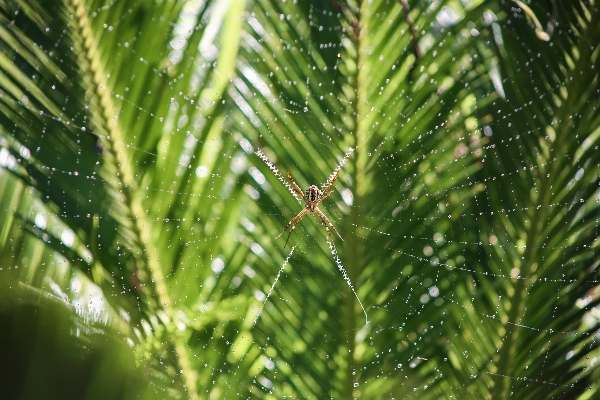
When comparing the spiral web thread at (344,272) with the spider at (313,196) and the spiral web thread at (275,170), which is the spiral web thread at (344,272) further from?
the spiral web thread at (275,170)

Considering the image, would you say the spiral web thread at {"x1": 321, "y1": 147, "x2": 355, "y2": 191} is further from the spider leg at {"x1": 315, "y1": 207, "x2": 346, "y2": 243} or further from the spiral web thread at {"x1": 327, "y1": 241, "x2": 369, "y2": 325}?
the spiral web thread at {"x1": 327, "y1": 241, "x2": 369, "y2": 325}

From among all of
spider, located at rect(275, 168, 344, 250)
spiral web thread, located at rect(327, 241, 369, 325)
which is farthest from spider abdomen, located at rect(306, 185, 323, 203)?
spiral web thread, located at rect(327, 241, 369, 325)

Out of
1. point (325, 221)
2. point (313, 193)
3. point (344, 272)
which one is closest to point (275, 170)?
point (313, 193)

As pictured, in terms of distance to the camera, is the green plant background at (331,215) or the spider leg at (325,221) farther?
the spider leg at (325,221)

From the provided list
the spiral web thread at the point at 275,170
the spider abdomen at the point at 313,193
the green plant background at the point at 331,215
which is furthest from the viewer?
the spider abdomen at the point at 313,193

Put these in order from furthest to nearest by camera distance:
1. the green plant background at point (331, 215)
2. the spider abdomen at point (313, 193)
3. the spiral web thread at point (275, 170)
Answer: the spider abdomen at point (313, 193) < the spiral web thread at point (275, 170) < the green plant background at point (331, 215)

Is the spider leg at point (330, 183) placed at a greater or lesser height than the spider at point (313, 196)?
greater

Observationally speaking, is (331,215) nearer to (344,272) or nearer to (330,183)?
(330,183)

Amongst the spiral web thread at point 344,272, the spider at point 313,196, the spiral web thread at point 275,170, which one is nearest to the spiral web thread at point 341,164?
the spider at point 313,196

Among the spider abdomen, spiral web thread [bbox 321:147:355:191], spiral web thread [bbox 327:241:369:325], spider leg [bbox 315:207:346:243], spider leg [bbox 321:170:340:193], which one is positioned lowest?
spiral web thread [bbox 327:241:369:325]
